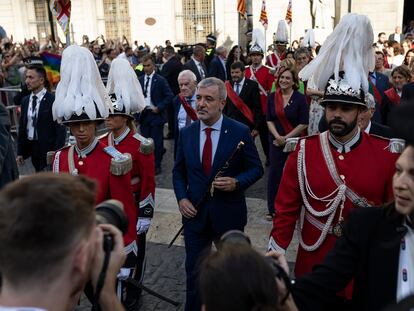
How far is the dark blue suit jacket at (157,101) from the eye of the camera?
8.08 meters

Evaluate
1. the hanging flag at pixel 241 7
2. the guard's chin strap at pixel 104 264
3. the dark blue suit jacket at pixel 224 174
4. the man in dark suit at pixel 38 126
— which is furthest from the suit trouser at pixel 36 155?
the hanging flag at pixel 241 7

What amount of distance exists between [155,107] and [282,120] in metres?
2.78

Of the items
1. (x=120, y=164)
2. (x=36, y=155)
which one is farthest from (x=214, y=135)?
(x=36, y=155)

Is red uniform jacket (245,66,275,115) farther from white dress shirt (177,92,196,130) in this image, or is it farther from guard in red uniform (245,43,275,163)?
white dress shirt (177,92,196,130)

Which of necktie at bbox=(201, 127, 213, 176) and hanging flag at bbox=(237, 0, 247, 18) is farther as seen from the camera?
hanging flag at bbox=(237, 0, 247, 18)

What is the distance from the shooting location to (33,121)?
20.8ft

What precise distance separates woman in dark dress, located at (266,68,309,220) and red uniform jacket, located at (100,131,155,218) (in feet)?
7.31

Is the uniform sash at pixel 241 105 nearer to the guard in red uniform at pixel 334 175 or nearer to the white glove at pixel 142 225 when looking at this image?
the white glove at pixel 142 225

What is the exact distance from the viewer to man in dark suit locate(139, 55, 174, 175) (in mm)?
8070

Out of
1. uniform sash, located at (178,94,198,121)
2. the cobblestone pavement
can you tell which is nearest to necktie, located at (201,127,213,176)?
the cobblestone pavement

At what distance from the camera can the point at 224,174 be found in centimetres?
370

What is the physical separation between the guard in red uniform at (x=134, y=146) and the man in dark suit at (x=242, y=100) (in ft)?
9.20

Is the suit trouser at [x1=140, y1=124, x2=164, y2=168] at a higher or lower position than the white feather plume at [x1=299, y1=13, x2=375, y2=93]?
lower

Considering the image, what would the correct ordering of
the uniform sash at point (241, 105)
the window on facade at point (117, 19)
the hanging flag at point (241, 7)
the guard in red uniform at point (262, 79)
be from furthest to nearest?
the window on facade at point (117, 19)
the hanging flag at point (241, 7)
the guard in red uniform at point (262, 79)
the uniform sash at point (241, 105)
